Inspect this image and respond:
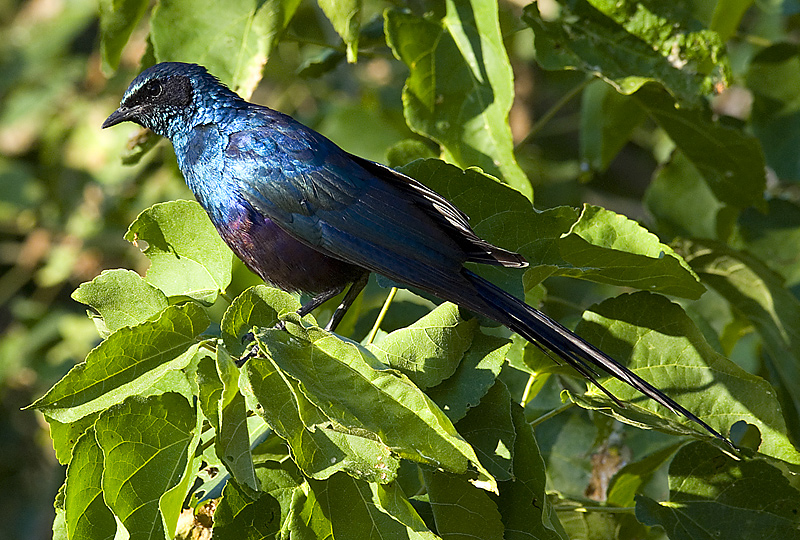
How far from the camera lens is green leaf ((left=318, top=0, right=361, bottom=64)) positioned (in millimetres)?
2301

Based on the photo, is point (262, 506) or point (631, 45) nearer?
point (262, 506)

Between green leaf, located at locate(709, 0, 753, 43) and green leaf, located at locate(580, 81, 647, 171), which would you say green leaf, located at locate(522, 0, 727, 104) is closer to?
green leaf, located at locate(709, 0, 753, 43)

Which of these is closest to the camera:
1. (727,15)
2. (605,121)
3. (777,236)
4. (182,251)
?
(182,251)

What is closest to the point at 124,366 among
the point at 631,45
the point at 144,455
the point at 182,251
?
the point at 144,455

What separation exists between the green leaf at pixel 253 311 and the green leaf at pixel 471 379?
387mm

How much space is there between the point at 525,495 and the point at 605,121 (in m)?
1.89

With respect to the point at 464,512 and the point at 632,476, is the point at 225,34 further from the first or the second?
the point at 632,476

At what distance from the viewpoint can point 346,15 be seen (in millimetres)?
2311

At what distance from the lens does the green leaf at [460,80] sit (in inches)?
97.0

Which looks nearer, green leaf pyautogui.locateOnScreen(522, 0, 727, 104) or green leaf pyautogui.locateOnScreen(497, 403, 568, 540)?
green leaf pyautogui.locateOnScreen(497, 403, 568, 540)

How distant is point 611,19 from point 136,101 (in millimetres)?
1536

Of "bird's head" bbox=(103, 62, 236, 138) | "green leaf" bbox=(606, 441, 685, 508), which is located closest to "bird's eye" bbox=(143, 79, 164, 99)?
"bird's head" bbox=(103, 62, 236, 138)

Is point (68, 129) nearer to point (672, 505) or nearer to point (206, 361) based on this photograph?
point (206, 361)

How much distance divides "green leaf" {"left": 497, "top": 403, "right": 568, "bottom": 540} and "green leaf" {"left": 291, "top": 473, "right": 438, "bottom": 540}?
10.3 inches
